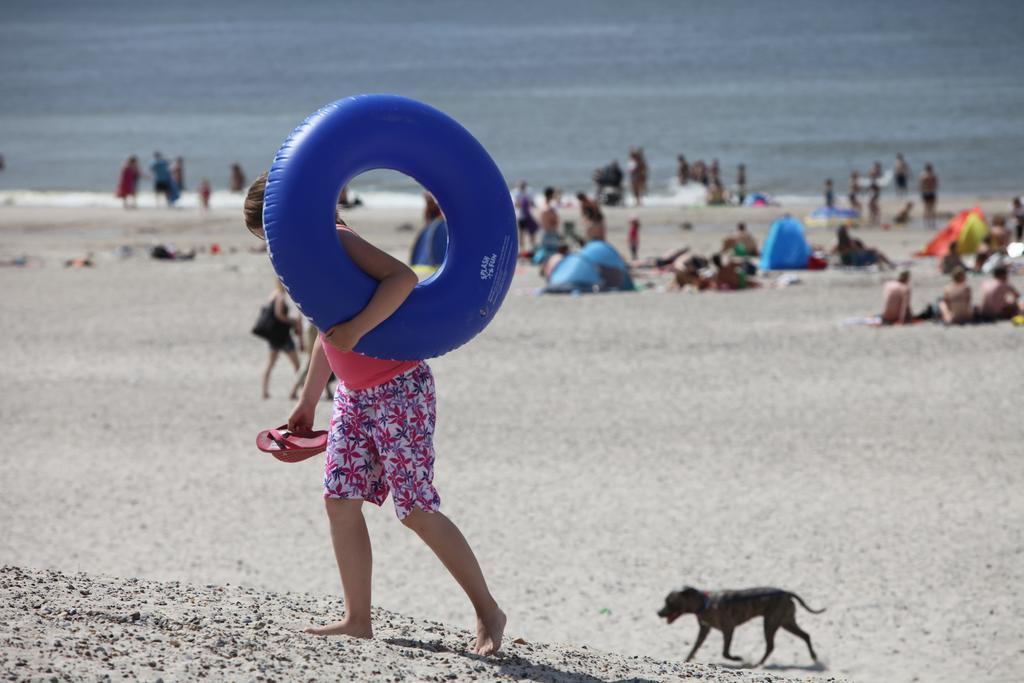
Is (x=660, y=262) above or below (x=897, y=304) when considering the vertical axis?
below

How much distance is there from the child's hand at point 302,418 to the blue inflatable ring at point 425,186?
49 cm

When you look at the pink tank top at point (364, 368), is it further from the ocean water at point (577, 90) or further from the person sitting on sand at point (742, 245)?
the ocean water at point (577, 90)

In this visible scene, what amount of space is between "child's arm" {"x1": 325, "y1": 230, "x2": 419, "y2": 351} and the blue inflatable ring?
0.11ft

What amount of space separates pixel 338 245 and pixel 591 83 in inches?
3247

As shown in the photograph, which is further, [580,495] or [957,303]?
[957,303]

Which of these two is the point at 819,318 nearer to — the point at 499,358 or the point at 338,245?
the point at 499,358

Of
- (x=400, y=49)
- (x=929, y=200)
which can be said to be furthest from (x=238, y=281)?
(x=400, y=49)

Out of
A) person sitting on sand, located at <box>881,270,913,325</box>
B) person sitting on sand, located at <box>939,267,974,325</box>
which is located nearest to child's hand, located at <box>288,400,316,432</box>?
person sitting on sand, located at <box>881,270,913,325</box>

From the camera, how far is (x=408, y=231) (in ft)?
94.2

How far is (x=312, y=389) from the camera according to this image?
4.37m

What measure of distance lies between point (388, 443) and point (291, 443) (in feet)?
1.55

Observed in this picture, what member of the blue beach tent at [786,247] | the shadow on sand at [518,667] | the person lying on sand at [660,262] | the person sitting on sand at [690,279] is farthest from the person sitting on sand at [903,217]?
the shadow on sand at [518,667]

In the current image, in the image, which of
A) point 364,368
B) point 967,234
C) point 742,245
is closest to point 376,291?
point 364,368

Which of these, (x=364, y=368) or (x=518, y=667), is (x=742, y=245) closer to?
(x=518, y=667)
